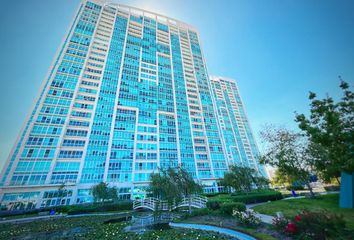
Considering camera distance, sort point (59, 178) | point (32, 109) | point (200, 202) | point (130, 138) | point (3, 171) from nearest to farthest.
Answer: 1. point (200, 202)
2. point (3, 171)
3. point (59, 178)
4. point (32, 109)
5. point (130, 138)

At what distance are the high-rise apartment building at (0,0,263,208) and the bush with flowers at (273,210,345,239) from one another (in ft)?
142

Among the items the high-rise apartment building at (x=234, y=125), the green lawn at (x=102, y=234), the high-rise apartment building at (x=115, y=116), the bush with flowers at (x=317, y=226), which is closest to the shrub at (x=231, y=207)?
the green lawn at (x=102, y=234)

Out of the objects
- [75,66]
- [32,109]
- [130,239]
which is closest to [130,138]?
[32,109]

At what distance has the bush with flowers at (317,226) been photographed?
6469 mm

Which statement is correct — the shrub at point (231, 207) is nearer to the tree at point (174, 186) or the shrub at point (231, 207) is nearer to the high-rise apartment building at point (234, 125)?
the tree at point (174, 186)

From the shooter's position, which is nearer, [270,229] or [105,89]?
[270,229]

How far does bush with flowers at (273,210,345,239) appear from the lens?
21.2 feet

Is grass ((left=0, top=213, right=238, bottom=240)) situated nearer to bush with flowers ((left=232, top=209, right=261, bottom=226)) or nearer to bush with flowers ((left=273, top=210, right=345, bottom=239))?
bush with flowers ((left=232, top=209, right=261, bottom=226))

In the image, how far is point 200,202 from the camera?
2191 centimetres

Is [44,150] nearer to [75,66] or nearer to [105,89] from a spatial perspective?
[105,89]

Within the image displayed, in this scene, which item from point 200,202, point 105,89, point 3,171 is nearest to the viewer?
point 200,202

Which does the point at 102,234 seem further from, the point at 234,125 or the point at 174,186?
the point at 234,125

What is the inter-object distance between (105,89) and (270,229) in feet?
192

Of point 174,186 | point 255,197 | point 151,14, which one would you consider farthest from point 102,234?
point 151,14
